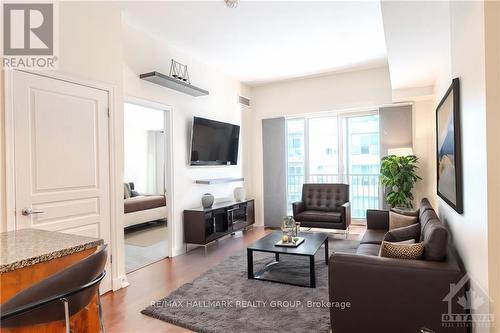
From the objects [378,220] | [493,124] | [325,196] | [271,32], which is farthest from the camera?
[325,196]

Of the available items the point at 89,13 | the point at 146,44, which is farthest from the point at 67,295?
the point at 146,44

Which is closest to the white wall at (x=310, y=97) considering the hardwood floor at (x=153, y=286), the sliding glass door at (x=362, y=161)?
the sliding glass door at (x=362, y=161)

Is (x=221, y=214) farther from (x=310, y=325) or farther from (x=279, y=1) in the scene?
(x=279, y=1)

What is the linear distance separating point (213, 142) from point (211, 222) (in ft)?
4.53

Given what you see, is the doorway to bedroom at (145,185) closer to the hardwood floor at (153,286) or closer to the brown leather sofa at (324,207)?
the hardwood floor at (153,286)

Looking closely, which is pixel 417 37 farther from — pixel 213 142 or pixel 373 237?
pixel 213 142

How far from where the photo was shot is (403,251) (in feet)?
6.89

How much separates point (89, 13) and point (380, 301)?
138 inches

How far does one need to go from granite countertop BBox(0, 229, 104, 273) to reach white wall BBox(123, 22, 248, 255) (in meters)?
2.26

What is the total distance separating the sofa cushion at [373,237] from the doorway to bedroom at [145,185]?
2651mm

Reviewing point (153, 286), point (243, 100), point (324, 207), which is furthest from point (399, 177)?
point (153, 286)

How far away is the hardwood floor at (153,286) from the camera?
2.41m

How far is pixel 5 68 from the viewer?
2273mm

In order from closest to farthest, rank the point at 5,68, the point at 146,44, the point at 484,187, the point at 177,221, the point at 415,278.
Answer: the point at 484,187 < the point at 415,278 < the point at 5,68 < the point at 146,44 < the point at 177,221
